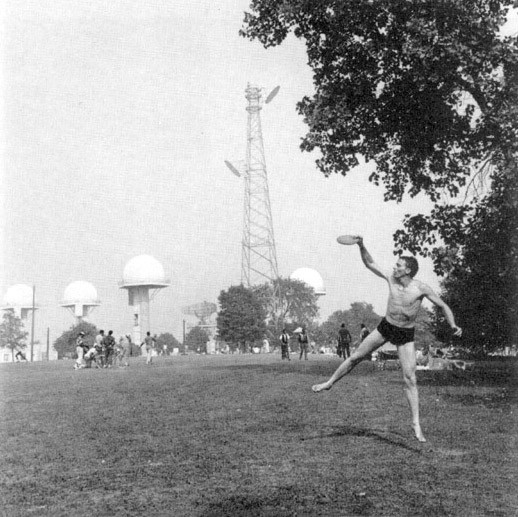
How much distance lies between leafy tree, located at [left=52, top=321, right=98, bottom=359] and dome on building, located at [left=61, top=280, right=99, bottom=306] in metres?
4.96

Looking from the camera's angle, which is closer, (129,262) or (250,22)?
(250,22)

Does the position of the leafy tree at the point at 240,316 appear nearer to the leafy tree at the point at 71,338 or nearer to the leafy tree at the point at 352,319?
the leafy tree at the point at 71,338

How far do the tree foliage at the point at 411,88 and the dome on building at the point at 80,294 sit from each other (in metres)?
106

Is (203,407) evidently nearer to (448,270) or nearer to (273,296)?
(448,270)

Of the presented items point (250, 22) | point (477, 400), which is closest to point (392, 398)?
point (477, 400)

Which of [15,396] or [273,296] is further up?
[273,296]

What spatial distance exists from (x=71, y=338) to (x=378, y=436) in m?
111

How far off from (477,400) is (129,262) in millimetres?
100062

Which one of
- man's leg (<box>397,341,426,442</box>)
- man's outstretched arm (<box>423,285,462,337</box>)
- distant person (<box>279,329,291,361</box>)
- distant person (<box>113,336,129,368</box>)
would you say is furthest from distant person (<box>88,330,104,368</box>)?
man's outstretched arm (<box>423,285,462,337</box>)

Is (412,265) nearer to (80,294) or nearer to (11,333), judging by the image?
(11,333)

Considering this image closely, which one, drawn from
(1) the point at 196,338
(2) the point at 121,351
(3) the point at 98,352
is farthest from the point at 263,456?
(1) the point at 196,338

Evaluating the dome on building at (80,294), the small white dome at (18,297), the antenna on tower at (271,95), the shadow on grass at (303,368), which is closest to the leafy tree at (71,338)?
the dome on building at (80,294)

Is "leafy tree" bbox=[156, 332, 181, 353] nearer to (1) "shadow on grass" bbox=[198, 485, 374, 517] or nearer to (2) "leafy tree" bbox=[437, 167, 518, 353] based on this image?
(2) "leafy tree" bbox=[437, 167, 518, 353]

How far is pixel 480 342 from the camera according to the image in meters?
46.1
